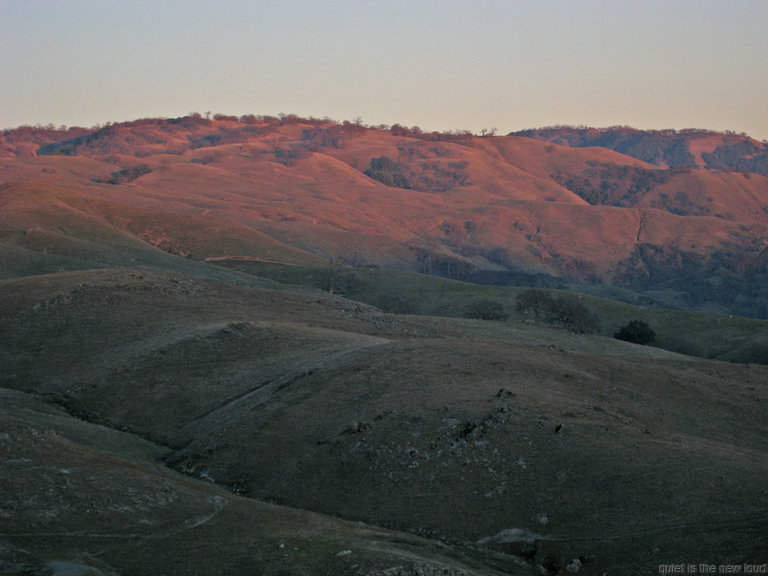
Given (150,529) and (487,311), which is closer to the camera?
(150,529)

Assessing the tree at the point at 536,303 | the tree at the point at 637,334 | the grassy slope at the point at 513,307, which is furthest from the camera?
the tree at the point at 536,303

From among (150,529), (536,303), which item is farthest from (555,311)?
(150,529)

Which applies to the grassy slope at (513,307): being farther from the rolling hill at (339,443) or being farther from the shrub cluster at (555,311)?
the rolling hill at (339,443)

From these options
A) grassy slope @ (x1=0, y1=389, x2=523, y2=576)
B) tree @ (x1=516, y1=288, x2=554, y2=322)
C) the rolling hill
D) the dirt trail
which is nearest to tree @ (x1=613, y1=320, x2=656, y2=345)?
tree @ (x1=516, y1=288, x2=554, y2=322)

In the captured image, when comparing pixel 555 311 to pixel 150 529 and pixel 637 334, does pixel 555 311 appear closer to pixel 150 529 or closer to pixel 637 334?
pixel 637 334

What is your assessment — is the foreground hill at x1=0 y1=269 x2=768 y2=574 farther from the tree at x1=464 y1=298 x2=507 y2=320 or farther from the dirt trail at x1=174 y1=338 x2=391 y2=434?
the tree at x1=464 y1=298 x2=507 y2=320

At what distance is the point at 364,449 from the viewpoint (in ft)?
89.1

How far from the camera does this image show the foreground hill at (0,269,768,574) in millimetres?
19359

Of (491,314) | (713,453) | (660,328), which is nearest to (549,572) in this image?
(713,453)

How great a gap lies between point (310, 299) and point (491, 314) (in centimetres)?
2962

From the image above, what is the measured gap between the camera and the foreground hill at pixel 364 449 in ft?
63.5

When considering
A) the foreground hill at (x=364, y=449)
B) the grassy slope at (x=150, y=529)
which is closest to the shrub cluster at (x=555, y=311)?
the foreground hill at (x=364, y=449)

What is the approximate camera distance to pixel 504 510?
23.2 m

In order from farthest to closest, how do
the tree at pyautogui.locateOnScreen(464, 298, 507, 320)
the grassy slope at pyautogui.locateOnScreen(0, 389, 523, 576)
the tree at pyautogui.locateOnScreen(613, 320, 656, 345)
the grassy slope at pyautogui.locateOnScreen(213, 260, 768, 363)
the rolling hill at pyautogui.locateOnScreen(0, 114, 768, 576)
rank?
1. the tree at pyautogui.locateOnScreen(464, 298, 507, 320)
2. the tree at pyautogui.locateOnScreen(613, 320, 656, 345)
3. the grassy slope at pyautogui.locateOnScreen(213, 260, 768, 363)
4. the rolling hill at pyautogui.locateOnScreen(0, 114, 768, 576)
5. the grassy slope at pyautogui.locateOnScreen(0, 389, 523, 576)
